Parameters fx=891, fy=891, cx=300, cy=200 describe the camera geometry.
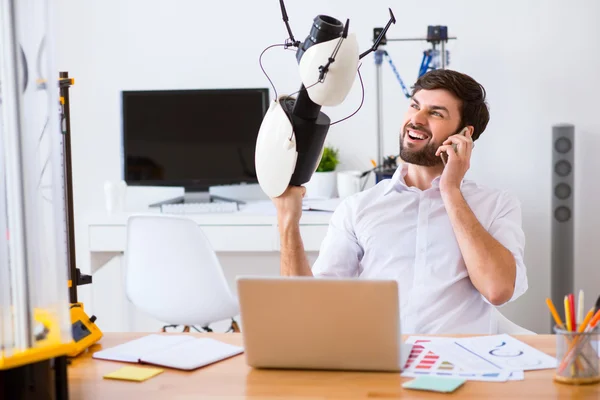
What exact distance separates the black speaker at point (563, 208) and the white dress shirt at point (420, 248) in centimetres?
157

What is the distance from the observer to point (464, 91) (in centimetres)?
252

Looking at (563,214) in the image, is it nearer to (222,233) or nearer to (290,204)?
(222,233)

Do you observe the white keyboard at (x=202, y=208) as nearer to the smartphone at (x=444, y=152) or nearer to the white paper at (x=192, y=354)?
the smartphone at (x=444, y=152)

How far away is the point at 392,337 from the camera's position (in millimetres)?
1636

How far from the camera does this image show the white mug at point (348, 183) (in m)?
3.96

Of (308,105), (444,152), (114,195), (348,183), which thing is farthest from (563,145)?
(308,105)

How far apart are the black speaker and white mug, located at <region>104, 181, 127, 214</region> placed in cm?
192

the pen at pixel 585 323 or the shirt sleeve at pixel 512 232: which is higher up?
the shirt sleeve at pixel 512 232

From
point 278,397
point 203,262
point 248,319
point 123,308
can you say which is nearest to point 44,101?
point 248,319

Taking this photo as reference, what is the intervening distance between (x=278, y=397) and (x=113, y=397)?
0.30 meters

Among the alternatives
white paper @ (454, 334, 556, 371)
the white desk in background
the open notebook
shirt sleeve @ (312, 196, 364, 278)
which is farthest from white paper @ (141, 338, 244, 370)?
the white desk in background

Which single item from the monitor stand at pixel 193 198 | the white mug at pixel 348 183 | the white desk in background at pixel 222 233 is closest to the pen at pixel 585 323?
the white desk in background at pixel 222 233

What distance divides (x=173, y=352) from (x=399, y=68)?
101 inches

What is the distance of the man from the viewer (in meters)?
2.27
